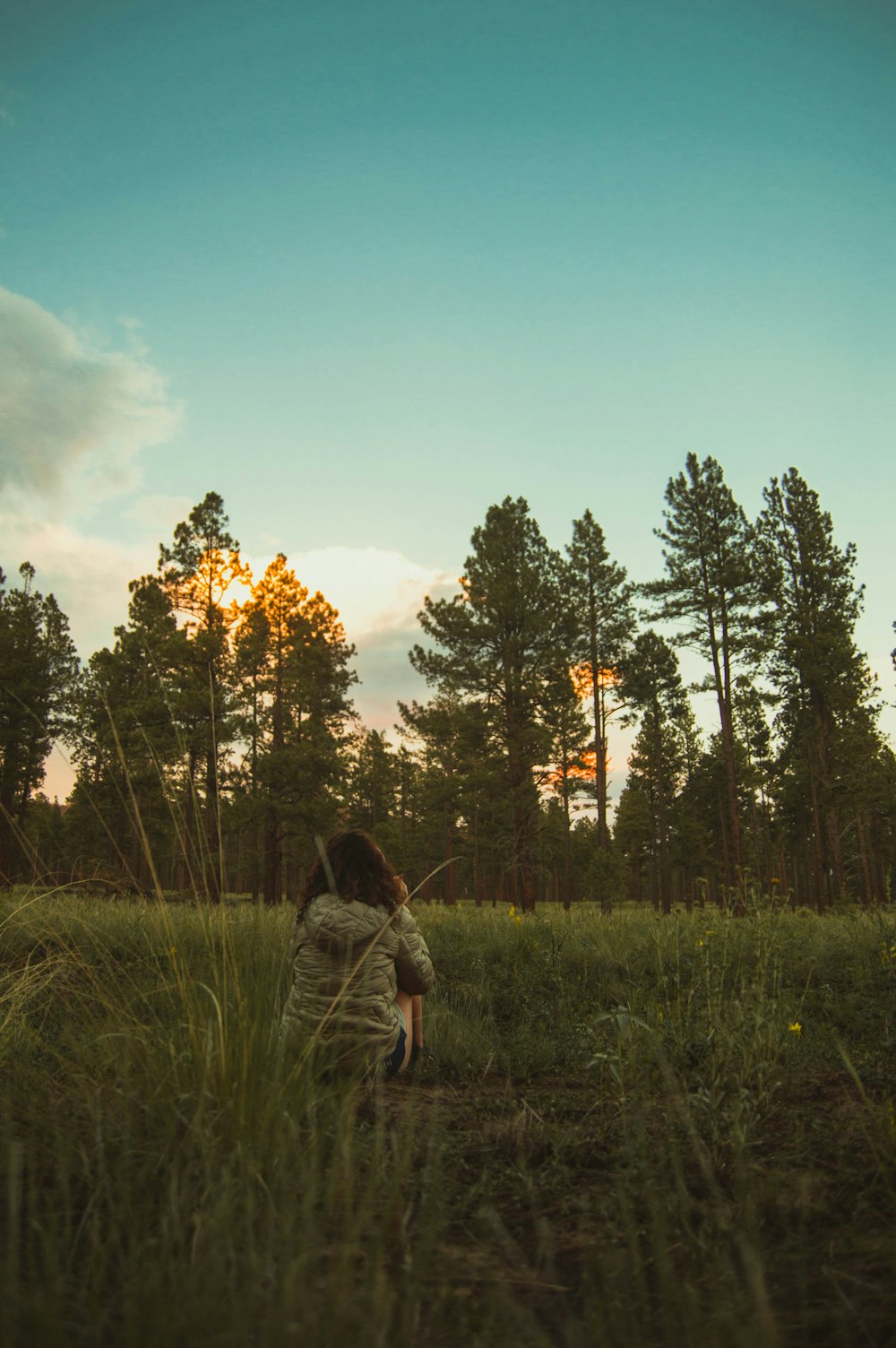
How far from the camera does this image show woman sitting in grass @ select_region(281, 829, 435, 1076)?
3.72 meters

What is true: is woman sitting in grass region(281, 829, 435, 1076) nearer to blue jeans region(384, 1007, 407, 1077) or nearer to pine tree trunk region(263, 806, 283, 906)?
blue jeans region(384, 1007, 407, 1077)

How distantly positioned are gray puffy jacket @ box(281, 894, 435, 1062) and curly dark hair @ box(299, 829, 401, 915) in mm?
56

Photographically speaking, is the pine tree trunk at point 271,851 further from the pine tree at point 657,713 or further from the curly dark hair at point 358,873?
the curly dark hair at point 358,873

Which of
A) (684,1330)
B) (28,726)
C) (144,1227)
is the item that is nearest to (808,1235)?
(684,1330)

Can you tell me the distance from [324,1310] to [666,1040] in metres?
3.26

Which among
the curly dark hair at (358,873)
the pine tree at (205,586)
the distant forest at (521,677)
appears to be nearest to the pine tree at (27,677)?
the distant forest at (521,677)

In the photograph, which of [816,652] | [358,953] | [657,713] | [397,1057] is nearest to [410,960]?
[358,953]

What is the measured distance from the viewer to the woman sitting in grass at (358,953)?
3721 millimetres

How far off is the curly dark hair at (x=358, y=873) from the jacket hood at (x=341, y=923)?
0.18 ft

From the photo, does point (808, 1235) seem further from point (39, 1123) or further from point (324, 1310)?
point (39, 1123)

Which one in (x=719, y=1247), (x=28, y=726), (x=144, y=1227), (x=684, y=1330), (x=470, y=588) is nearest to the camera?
(x=684, y=1330)

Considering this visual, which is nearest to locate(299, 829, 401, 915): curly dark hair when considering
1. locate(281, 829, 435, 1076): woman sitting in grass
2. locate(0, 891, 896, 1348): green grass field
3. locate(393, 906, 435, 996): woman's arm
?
locate(281, 829, 435, 1076): woman sitting in grass

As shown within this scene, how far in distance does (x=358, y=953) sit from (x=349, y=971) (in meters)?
0.15

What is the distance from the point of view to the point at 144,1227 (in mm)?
1798
